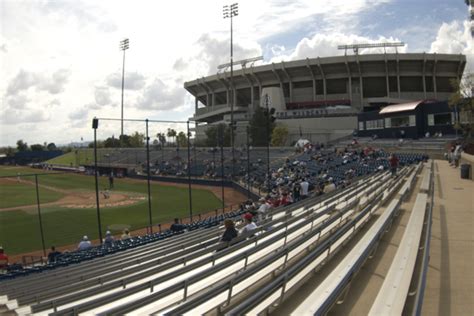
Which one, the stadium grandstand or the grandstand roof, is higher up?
the grandstand roof

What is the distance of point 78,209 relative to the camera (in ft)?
113

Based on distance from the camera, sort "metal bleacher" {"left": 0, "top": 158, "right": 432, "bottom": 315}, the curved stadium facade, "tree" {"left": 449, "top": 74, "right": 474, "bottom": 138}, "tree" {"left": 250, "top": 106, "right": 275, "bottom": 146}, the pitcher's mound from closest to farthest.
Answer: "metal bleacher" {"left": 0, "top": 158, "right": 432, "bottom": 315} → "tree" {"left": 449, "top": 74, "right": 474, "bottom": 138} → the pitcher's mound → "tree" {"left": 250, "top": 106, "right": 275, "bottom": 146} → the curved stadium facade

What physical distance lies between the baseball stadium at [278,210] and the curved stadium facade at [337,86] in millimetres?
295

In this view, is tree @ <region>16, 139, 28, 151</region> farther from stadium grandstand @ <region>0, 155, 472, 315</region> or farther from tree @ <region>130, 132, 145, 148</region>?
stadium grandstand @ <region>0, 155, 472, 315</region>

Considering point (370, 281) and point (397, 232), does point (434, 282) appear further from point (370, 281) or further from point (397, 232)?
point (397, 232)

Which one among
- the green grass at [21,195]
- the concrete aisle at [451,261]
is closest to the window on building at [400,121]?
the concrete aisle at [451,261]

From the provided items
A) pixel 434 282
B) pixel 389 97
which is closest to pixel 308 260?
pixel 434 282

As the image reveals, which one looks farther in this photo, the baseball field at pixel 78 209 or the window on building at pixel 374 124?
the window on building at pixel 374 124

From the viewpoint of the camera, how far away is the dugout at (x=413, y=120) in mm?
42525

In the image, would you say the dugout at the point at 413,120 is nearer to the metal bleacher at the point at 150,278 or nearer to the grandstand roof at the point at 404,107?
the grandstand roof at the point at 404,107

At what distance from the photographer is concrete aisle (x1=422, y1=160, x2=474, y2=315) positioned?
5289 millimetres

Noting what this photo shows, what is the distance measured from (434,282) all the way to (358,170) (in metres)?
25.6

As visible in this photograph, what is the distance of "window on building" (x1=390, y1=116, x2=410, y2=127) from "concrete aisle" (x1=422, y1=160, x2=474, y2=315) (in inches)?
1391

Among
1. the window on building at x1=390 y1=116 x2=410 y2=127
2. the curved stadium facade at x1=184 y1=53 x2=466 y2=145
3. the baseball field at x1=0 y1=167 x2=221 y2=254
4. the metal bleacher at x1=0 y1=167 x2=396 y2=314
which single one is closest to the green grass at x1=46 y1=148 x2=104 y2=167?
the curved stadium facade at x1=184 y1=53 x2=466 y2=145
